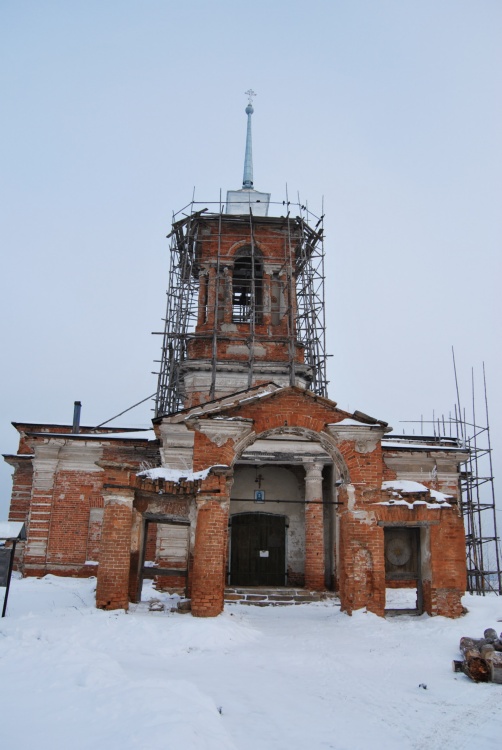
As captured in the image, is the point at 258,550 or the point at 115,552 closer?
the point at 115,552

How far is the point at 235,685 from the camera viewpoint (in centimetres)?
742

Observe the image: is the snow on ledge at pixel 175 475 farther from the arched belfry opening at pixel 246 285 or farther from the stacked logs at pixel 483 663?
the arched belfry opening at pixel 246 285

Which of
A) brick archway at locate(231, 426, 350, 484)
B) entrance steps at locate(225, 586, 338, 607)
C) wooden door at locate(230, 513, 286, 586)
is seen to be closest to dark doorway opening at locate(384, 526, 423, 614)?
brick archway at locate(231, 426, 350, 484)

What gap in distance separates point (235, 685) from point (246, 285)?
1729 centimetres

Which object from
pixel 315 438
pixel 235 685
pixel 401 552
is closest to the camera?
pixel 235 685

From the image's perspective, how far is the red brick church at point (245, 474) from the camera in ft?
41.2

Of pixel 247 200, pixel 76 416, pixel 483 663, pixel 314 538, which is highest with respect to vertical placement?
pixel 247 200

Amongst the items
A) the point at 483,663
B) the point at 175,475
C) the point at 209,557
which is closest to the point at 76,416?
the point at 175,475

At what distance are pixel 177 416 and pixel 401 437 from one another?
9.32 meters

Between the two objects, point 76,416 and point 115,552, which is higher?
point 76,416

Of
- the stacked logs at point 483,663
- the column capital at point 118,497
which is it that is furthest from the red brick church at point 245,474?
the stacked logs at point 483,663

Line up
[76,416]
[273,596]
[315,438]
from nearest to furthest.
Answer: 1. [315,438]
2. [273,596]
3. [76,416]

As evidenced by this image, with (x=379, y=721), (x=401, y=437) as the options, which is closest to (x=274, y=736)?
(x=379, y=721)

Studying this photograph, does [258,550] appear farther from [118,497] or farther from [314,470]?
[118,497]
